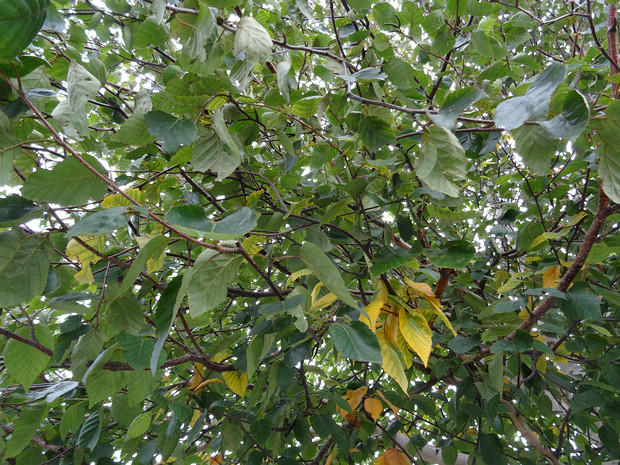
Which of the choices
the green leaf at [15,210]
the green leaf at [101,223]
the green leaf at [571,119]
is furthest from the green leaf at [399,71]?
the green leaf at [15,210]

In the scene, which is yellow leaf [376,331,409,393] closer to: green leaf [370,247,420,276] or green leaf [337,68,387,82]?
green leaf [370,247,420,276]

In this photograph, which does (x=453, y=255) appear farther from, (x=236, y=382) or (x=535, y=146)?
(x=236, y=382)

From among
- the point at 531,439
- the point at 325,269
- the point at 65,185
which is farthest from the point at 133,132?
the point at 531,439

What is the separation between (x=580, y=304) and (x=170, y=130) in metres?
1.29

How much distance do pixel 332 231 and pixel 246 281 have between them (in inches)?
30.4

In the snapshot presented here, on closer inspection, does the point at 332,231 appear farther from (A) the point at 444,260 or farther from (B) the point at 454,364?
(B) the point at 454,364

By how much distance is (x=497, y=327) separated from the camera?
1355 mm

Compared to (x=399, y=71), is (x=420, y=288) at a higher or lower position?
lower

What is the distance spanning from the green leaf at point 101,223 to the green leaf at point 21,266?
0.27 m

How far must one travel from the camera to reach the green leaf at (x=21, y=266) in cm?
81

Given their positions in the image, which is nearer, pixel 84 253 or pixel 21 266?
pixel 21 266

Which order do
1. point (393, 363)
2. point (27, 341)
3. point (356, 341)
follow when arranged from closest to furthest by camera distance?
1. point (356, 341)
2. point (393, 363)
3. point (27, 341)

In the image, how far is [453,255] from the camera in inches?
41.3

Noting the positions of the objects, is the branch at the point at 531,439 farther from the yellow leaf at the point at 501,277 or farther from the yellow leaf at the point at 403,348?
the yellow leaf at the point at 403,348
